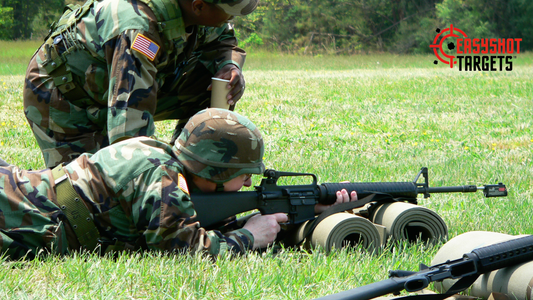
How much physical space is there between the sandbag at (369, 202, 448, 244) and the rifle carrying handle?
34.4 inches

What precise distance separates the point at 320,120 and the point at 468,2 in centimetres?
2856

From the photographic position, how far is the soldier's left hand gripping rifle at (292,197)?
2.98 metres

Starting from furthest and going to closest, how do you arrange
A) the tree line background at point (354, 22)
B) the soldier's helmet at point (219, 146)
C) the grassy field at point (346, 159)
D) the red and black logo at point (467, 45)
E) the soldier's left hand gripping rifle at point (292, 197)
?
the tree line background at point (354, 22)
the red and black logo at point (467, 45)
the soldier's left hand gripping rifle at point (292, 197)
the soldier's helmet at point (219, 146)
the grassy field at point (346, 159)

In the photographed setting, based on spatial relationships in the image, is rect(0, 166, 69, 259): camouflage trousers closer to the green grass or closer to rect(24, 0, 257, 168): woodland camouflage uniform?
rect(24, 0, 257, 168): woodland camouflage uniform

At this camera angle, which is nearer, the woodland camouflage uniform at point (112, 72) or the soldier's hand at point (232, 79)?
the woodland camouflage uniform at point (112, 72)

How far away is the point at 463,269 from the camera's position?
224 centimetres

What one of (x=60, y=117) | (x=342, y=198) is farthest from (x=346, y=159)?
(x=60, y=117)

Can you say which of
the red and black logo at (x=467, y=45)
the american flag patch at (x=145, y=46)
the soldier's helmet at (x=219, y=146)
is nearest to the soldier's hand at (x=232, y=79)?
the american flag patch at (x=145, y=46)

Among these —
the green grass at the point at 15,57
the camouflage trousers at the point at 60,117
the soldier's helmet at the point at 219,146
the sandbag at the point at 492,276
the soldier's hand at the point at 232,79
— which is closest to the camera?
the sandbag at the point at 492,276

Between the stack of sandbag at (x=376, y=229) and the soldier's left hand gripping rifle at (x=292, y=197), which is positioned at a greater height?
the soldier's left hand gripping rifle at (x=292, y=197)

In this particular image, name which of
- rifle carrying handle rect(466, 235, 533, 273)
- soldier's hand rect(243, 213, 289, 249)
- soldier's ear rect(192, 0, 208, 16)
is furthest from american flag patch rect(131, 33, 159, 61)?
rifle carrying handle rect(466, 235, 533, 273)

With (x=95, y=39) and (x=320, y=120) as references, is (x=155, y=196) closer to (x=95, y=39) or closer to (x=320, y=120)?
(x=95, y=39)

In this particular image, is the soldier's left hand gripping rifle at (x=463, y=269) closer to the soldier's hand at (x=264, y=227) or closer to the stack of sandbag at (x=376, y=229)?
the stack of sandbag at (x=376, y=229)

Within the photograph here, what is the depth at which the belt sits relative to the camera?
2725 millimetres
